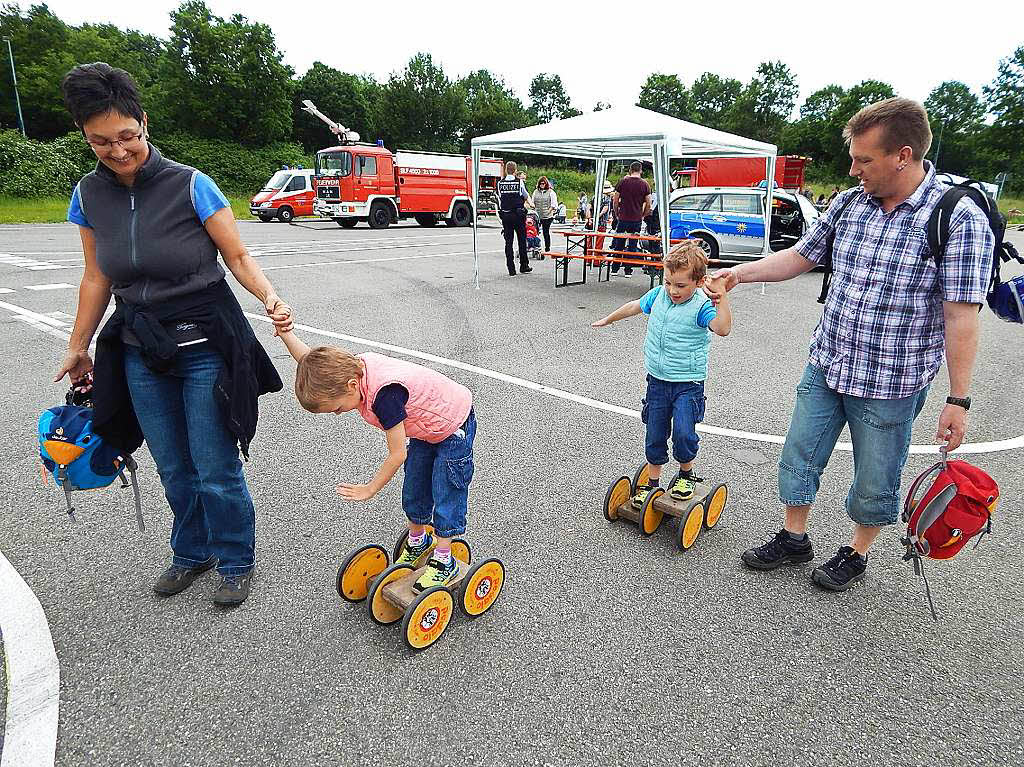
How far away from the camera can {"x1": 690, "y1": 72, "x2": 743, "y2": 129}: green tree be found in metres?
82.2

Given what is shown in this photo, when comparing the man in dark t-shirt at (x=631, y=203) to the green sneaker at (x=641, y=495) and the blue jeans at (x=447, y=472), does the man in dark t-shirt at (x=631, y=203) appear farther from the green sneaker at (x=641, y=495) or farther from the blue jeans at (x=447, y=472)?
the blue jeans at (x=447, y=472)

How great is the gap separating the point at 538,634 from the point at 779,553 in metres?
1.29

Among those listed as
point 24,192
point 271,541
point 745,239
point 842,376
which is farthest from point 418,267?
point 24,192

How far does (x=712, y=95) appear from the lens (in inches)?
3300

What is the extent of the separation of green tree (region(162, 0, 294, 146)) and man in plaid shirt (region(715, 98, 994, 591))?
159 feet

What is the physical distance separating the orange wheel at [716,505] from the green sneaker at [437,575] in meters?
1.45

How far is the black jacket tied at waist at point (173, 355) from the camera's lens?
228 centimetres

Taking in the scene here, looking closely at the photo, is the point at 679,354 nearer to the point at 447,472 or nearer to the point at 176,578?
the point at 447,472

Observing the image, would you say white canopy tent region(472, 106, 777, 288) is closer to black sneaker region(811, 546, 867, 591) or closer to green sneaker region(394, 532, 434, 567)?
black sneaker region(811, 546, 867, 591)

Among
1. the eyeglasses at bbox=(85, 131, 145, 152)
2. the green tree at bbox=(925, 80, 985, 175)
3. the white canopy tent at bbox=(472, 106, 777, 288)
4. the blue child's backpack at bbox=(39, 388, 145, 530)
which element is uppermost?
the green tree at bbox=(925, 80, 985, 175)

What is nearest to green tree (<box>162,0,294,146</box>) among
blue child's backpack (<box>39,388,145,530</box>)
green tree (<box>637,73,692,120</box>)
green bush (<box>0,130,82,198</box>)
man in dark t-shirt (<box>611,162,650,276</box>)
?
green bush (<box>0,130,82,198</box>)

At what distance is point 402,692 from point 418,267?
1161 cm

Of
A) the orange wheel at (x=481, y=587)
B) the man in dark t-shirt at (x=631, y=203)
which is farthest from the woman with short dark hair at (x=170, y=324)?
the man in dark t-shirt at (x=631, y=203)

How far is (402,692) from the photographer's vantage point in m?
2.25
